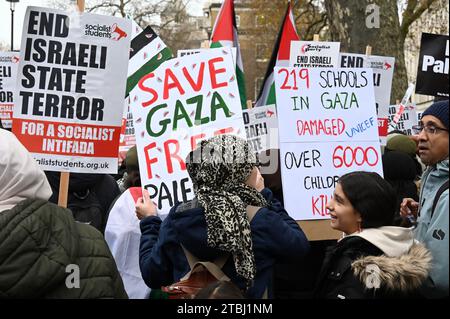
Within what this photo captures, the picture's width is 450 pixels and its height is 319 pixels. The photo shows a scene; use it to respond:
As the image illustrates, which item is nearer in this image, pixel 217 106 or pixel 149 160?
pixel 149 160

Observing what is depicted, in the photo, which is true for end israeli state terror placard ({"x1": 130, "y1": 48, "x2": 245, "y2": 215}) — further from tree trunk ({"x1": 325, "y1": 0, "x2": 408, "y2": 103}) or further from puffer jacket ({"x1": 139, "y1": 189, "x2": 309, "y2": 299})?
tree trunk ({"x1": 325, "y1": 0, "x2": 408, "y2": 103})

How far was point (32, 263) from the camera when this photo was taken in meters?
2.28

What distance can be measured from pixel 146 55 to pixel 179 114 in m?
2.31

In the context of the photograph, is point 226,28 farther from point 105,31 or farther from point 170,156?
point 170,156

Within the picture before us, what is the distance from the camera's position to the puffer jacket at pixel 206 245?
291 centimetres

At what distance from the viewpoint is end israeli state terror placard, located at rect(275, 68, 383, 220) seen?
185 inches

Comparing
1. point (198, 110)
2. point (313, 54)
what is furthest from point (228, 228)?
point (313, 54)

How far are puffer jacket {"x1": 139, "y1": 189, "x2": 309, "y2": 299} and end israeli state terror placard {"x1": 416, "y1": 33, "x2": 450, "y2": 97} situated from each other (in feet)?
5.48

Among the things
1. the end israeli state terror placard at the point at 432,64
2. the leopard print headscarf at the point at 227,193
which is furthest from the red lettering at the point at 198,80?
the leopard print headscarf at the point at 227,193

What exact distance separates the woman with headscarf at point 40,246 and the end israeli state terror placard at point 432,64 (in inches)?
99.5

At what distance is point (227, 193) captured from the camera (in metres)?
2.93
